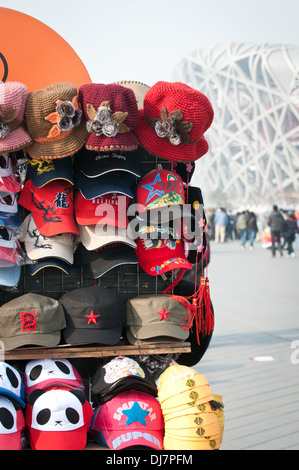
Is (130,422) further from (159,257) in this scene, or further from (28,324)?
(159,257)

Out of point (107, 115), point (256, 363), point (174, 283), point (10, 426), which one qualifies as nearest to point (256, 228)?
point (256, 363)

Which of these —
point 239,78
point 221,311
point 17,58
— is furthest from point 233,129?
point 17,58

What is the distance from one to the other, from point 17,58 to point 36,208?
88 centimetres

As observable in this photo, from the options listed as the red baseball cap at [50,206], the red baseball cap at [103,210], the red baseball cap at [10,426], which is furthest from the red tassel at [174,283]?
the red baseball cap at [10,426]

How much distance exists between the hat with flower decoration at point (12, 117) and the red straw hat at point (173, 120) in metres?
0.56

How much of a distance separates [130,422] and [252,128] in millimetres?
76738

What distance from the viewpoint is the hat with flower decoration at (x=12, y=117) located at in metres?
2.32

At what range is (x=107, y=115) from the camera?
2.36 metres

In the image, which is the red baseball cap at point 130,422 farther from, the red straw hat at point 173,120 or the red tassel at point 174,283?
the red straw hat at point 173,120

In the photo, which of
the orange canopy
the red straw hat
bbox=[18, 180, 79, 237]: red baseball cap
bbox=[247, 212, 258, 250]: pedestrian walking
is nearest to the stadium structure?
bbox=[247, 212, 258, 250]: pedestrian walking

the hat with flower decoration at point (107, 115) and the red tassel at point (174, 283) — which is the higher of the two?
the hat with flower decoration at point (107, 115)

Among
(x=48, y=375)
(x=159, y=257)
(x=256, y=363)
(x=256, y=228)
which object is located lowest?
(x=256, y=363)

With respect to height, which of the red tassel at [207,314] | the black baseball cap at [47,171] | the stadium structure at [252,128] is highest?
the stadium structure at [252,128]

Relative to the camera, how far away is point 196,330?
9.39 feet
